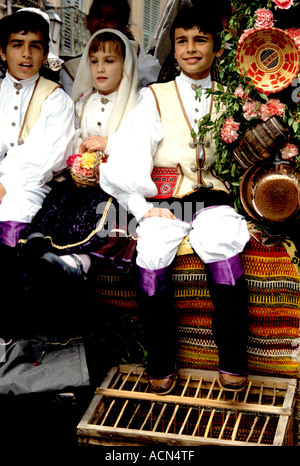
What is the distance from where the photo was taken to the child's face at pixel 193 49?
425cm

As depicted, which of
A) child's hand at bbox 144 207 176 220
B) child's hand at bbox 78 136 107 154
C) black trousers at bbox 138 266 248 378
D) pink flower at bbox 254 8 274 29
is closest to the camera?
black trousers at bbox 138 266 248 378

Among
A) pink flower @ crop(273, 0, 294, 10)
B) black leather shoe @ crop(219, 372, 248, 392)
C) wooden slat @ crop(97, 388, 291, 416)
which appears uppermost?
pink flower @ crop(273, 0, 294, 10)

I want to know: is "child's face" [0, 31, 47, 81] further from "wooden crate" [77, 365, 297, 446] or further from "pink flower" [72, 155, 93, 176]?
"wooden crate" [77, 365, 297, 446]

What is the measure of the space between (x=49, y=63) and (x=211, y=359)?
251cm

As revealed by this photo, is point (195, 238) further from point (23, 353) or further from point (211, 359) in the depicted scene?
point (23, 353)

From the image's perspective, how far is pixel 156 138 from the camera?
430cm

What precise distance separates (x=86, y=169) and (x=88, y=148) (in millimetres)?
208

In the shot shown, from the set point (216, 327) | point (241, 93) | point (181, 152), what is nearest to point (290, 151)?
point (241, 93)

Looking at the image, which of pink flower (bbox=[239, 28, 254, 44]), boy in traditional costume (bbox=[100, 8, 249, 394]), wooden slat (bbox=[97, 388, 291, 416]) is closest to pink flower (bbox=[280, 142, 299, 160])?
boy in traditional costume (bbox=[100, 8, 249, 394])

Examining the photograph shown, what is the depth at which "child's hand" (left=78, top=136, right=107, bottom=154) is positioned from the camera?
14.8 ft

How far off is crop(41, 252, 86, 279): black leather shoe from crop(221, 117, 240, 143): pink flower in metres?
1.22

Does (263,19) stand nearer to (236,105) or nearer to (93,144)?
(236,105)

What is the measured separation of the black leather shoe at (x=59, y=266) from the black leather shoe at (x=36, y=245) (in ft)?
0.21
